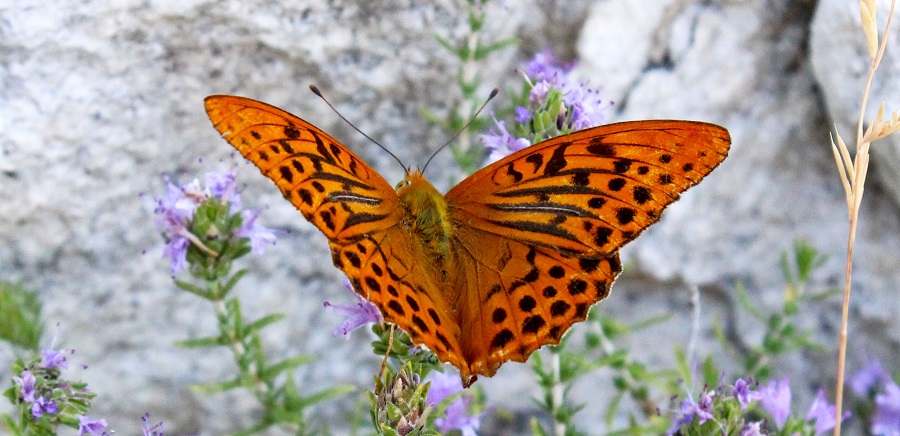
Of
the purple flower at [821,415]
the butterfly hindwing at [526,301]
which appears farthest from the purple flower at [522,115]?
the purple flower at [821,415]

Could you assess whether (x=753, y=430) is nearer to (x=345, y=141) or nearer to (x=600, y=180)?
(x=600, y=180)

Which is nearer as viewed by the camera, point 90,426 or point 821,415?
point 90,426

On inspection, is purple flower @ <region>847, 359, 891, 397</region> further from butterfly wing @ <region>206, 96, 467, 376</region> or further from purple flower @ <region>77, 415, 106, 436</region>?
purple flower @ <region>77, 415, 106, 436</region>

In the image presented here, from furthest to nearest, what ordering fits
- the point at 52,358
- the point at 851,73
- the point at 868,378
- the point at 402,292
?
the point at 868,378 → the point at 851,73 → the point at 52,358 → the point at 402,292

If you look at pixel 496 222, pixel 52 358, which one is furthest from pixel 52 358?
pixel 496 222

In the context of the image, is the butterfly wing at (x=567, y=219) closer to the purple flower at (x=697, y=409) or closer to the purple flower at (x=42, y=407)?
the purple flower at (x=697, y=409)

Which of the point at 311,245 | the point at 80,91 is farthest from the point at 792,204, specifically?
the point at 80,91

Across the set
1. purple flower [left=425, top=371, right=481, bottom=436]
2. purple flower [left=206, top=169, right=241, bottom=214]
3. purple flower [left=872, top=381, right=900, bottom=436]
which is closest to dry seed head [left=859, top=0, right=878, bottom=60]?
purple flower [left=425, top=371, right=481, bottom=436]
